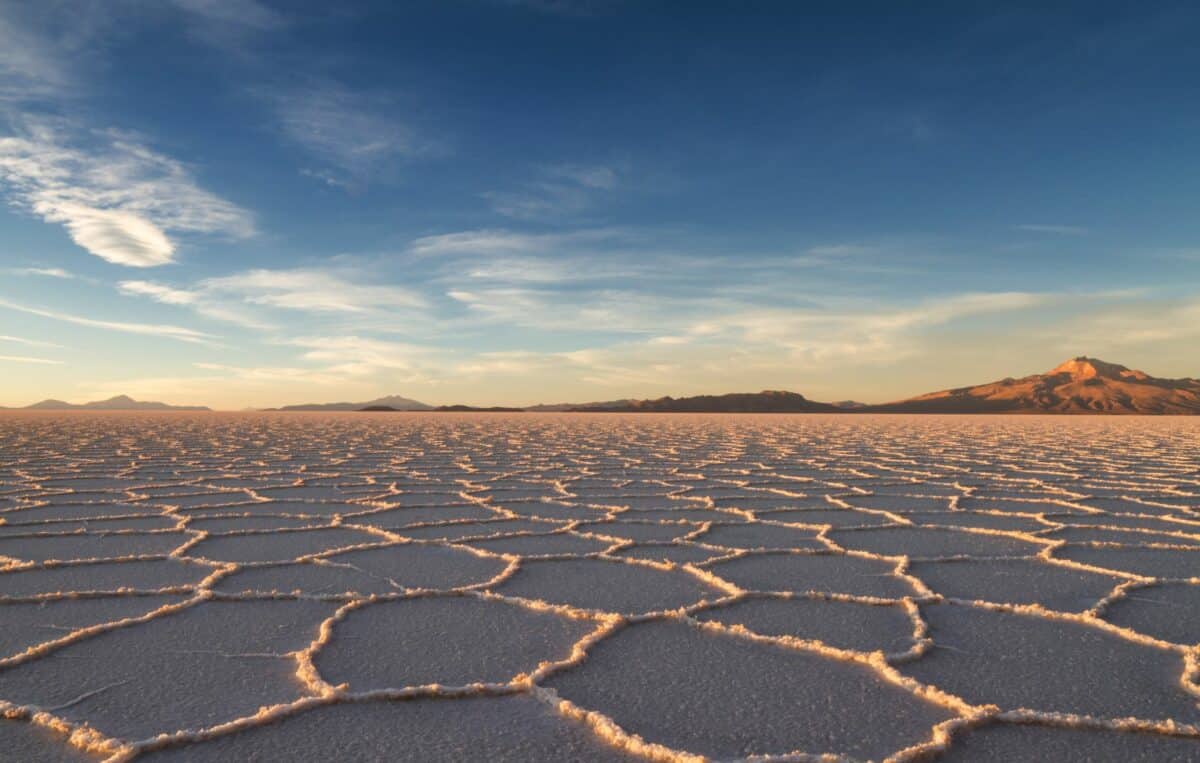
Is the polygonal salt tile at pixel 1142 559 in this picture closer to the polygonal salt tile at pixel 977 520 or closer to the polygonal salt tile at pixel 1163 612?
the polygonal salt tile at pixel 1163 612

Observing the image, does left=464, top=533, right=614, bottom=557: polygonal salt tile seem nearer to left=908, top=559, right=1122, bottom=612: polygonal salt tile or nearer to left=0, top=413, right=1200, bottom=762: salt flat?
left=0, top=413, right=1200, bottom=762: salt flat

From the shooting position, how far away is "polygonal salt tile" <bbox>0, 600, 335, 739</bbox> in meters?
1.20

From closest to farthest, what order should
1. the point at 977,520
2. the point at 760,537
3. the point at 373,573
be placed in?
the point at 373,573 < the point at 760,537 < the point at 977,520

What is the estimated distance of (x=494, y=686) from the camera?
4.22 feet

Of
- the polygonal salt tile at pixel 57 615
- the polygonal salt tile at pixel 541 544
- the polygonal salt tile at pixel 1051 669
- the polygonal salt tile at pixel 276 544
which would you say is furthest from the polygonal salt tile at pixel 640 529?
the polygonal salt tile at pixel 57 615

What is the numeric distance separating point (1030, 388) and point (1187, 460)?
160 ft

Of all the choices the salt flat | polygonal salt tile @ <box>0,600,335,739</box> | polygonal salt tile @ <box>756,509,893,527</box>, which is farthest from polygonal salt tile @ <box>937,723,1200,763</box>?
polygonal salt tile @ <box>756,509,893,527</box>

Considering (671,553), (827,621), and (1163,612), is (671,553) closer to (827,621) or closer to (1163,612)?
(827,621)

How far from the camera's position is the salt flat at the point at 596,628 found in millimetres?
1133

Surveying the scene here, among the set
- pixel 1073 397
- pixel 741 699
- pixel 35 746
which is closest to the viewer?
pixel 35 746

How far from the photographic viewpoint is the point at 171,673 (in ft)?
4.43

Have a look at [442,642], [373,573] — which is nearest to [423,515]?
[373,573]

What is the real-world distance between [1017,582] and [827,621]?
647mm

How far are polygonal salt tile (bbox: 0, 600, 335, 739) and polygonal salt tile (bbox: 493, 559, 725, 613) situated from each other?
0.50 meters
